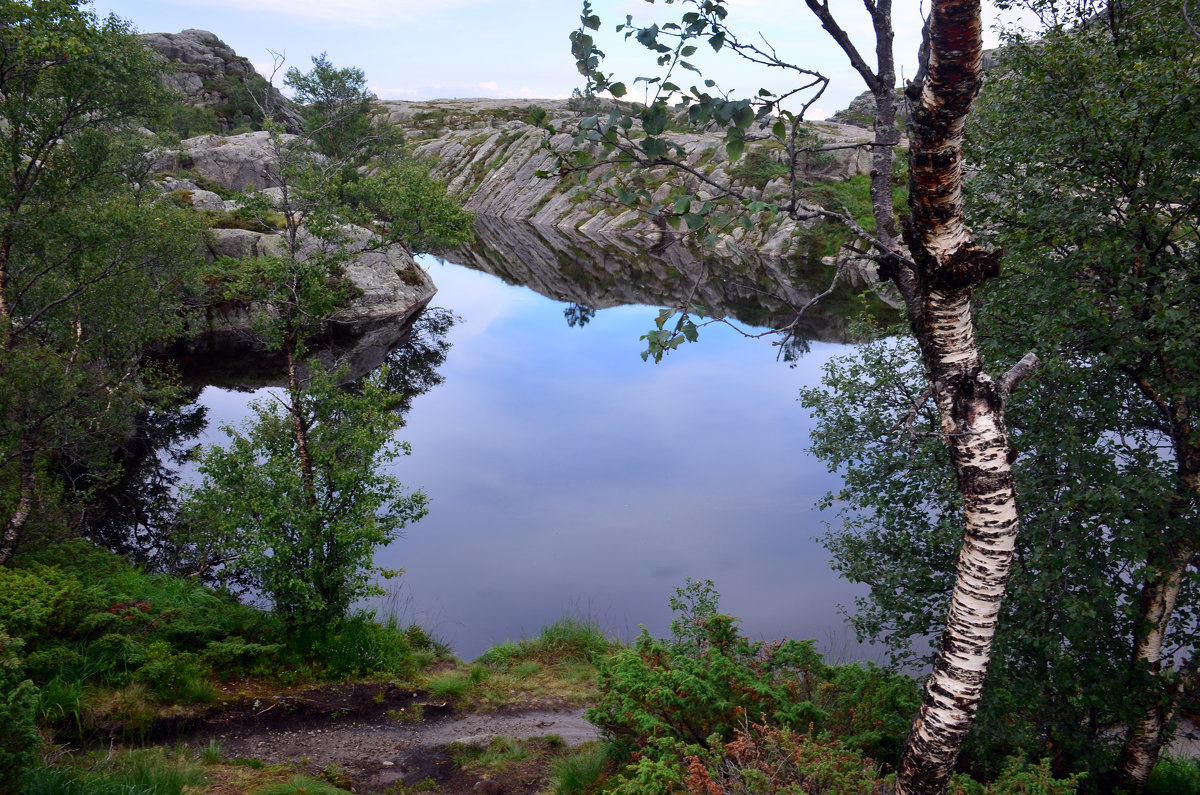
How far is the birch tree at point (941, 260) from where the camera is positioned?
177 inches

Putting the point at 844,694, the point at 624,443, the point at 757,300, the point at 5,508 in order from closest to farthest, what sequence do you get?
the point at 844,694, the point at 5,508, the point at 624,443, the point at 757,300

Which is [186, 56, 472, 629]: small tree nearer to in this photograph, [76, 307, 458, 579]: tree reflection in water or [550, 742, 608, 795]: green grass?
[76, 307, 458, 579]: tree reflection in water

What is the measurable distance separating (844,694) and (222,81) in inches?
5119

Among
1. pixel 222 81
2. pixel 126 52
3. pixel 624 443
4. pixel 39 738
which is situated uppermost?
pixel 222 81

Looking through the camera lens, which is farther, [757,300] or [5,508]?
[757,300]

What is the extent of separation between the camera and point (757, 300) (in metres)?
51.6

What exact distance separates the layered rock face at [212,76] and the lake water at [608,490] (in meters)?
70.4

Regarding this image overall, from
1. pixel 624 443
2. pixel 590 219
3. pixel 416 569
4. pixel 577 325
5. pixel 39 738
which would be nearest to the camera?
pixel 39 738

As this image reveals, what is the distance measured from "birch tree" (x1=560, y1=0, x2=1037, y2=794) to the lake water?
11.4 metres

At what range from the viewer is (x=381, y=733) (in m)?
12.1

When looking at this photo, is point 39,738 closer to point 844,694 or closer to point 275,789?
point 275,789

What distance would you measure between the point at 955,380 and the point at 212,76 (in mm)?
135230

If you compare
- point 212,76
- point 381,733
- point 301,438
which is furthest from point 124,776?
point 212,76

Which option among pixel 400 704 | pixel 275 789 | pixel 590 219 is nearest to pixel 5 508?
pixel 400 704
